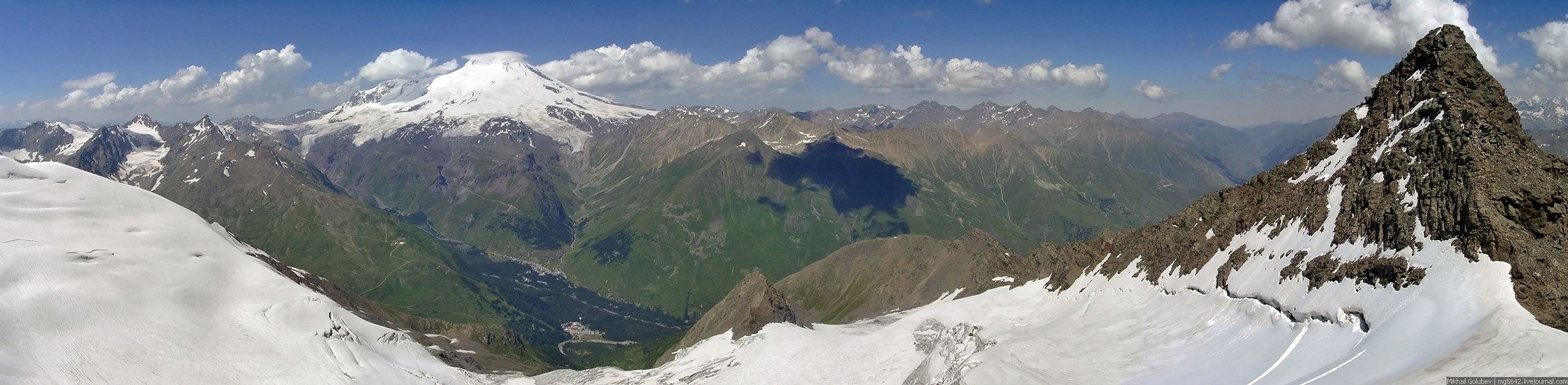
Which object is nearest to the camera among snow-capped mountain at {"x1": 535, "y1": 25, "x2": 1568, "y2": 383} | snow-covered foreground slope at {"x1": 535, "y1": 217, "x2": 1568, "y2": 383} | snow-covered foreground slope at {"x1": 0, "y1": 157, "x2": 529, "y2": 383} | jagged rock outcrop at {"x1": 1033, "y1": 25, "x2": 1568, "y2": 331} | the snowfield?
snow-covered foreground slope at {"x1": 535, "y1": 217, "x2": 1568, "y2": 383}

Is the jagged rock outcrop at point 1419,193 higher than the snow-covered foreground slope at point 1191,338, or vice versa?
the jagged rock outcrop at point 1419,193

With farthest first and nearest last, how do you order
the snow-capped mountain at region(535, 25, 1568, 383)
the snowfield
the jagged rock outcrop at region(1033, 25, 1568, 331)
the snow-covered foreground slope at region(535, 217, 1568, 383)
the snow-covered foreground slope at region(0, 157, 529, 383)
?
the snow-covered foreground slope at region(0, 157, 529, 383) < the jagged rock outcrop at region(1033, 25, 1568, 331) < the snow-capped mountain at region(535, 25, 1568, 383) < the snowfield < the snow-covered foreground slope at region(535, 217, 1568, 383)

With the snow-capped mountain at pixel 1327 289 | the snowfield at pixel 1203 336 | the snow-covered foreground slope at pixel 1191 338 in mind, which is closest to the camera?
the snow-covered foreground slope at pixel 1191 338

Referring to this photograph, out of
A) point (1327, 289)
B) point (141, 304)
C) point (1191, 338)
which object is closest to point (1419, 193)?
point (1327, 289)

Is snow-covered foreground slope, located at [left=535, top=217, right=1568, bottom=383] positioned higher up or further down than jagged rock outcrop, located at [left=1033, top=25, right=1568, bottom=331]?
further down

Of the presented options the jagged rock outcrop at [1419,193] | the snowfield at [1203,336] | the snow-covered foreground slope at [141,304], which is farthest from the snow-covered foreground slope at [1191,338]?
the snow-covered foreground slope at [141,304]

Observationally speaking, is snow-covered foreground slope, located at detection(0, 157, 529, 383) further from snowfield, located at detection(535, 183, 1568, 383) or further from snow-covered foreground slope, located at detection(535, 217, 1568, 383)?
snowfield, located at detection(535, 183, 1568, 383)

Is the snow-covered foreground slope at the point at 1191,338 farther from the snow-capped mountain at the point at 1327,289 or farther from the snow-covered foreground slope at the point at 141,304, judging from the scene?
the snow-covered foreground slope at the point at 141,304

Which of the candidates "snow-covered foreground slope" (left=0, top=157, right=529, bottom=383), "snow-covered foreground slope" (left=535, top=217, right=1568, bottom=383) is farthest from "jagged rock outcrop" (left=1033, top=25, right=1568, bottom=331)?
"snow-covered foreground slope" (left=0, top=157, right=529, bottom=383)
